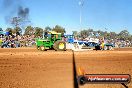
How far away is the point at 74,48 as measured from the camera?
34.2 meters

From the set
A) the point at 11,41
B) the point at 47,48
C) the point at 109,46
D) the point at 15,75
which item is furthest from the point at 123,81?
the point at 11,41

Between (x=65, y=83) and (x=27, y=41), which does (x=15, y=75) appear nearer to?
(x=65, y=83)

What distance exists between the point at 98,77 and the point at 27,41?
4602cm

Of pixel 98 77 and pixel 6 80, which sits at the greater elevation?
pixel 98 77

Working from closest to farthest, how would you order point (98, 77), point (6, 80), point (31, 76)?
point (98, 77) < point (6, 80) < point (31, 76)

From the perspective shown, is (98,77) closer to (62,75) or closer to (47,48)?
(62,75)

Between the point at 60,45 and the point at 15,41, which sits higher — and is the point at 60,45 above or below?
below

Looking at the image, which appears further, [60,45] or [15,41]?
[15,41]

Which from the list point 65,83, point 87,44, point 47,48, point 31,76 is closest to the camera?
point 65,83

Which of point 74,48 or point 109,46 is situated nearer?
point 74,48

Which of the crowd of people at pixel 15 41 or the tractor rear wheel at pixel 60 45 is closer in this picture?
the tractor rear wheel at pixel 60 45

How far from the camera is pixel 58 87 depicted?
8.59m

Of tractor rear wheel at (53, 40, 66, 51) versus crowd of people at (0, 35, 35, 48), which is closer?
tractor rear wheel at (53, 40, 66, 51)

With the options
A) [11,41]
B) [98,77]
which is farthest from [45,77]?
[11,41]
